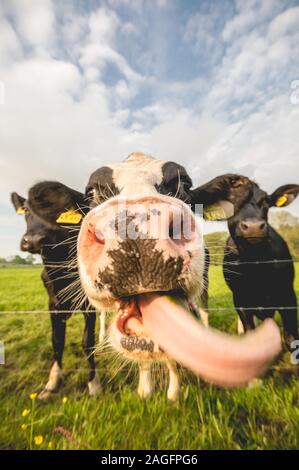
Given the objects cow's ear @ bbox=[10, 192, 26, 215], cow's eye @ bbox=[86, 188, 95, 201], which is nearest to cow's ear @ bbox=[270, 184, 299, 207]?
cow's eye @ bbox=[86, 188, 95, 201]

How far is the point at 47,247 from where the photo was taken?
340 cm

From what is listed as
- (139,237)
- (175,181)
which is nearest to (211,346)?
(139,237)

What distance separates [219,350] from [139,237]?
0.60 m

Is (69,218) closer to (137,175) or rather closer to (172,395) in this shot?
(137,175)

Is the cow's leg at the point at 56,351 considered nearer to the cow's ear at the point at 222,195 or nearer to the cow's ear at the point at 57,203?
the cow's ear at the point at 57,203

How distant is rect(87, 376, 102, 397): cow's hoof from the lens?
292 cm

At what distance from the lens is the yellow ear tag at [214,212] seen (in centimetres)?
358

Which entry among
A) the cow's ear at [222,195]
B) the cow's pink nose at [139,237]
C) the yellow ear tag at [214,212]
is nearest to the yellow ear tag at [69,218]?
the cow's ear at [222,195]

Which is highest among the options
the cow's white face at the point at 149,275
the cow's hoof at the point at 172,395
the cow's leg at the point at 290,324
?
the cow's white face at the point at 149,275

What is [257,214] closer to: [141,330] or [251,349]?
[141,330]

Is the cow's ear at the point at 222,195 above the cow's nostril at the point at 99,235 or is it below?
above

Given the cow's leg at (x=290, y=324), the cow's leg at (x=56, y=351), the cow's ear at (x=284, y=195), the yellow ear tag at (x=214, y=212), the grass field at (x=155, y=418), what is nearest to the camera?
the grass field at (x=155, y=418)

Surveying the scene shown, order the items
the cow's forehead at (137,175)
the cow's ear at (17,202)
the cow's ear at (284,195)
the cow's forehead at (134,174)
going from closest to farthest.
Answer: the cow's forehead at (137,175) < the cow's forehead at (134,174) < the cow's ear at (284,195) < the cow's ear at (17,202)
